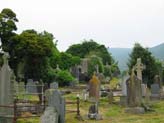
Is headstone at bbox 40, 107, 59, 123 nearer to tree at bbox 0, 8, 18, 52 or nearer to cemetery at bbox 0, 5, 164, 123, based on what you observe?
cemetery at bbox 0, 5, 164, 123

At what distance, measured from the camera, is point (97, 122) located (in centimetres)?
1736

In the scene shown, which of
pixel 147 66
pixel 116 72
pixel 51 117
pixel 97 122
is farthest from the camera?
pixel 116 72

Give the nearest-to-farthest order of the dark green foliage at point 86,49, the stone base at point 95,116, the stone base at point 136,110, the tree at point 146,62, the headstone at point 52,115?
the headstone at point 52,115 → the stone base at point 95,116 → the stone base at point 136,110 → the tree at point 146,62 → the dark green foliage at point 86,49

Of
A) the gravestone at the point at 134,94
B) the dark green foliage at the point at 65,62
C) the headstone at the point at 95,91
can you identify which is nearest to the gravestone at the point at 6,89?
the headstone at the point at 95,91

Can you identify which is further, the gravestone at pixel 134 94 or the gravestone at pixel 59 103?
the gravestone at pixel 134 94

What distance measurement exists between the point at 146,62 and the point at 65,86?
9.03 metres

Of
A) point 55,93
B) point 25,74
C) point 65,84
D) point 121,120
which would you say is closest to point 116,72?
point 65,84

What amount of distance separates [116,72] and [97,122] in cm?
6227

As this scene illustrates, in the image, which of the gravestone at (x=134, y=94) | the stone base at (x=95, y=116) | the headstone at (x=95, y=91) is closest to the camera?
the stone base at (x=95, y=116)

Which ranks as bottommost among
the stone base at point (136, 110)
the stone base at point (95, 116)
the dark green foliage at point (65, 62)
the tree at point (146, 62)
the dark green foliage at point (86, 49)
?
the stone base at point (95, 116)

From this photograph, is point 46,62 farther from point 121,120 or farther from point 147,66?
point 121,120

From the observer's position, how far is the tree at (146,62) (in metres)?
43.0

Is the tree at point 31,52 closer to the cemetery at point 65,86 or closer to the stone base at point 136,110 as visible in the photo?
the cemetery at point 65,86

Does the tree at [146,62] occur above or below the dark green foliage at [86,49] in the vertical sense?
below
